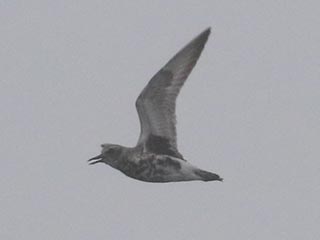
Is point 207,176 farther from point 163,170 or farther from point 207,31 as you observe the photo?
point 207,31

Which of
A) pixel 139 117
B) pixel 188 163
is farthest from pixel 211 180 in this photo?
pixel 139 117

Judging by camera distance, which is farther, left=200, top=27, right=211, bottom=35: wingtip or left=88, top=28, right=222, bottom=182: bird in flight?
left=200, top=27, right=211, bottom=35: wingtip

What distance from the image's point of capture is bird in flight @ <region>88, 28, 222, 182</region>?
25594 millimetres

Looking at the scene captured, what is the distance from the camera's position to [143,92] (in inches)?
1026

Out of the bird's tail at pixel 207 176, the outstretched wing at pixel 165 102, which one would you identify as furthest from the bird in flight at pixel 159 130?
the bird's tail at pixel 207 176

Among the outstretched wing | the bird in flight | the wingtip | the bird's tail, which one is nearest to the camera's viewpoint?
the bird's tail

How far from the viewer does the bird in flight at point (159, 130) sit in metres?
25.6

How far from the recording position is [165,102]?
26.3 m

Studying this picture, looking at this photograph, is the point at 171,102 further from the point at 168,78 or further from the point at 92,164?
the point at 92,164

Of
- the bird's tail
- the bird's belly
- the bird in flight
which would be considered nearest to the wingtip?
the bird in flight

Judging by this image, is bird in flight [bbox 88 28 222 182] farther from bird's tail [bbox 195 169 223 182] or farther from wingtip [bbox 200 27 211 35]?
bird's tail [bbox 195 169 223 182]

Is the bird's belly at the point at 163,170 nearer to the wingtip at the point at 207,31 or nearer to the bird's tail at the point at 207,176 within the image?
the bird's tail at the point at 207,176

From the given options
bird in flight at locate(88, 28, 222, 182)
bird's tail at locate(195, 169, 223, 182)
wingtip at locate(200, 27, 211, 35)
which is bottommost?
bird's tail at locate(195, 169, 223, 182)

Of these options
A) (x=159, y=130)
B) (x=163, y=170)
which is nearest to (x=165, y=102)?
(x=159, y=130)
